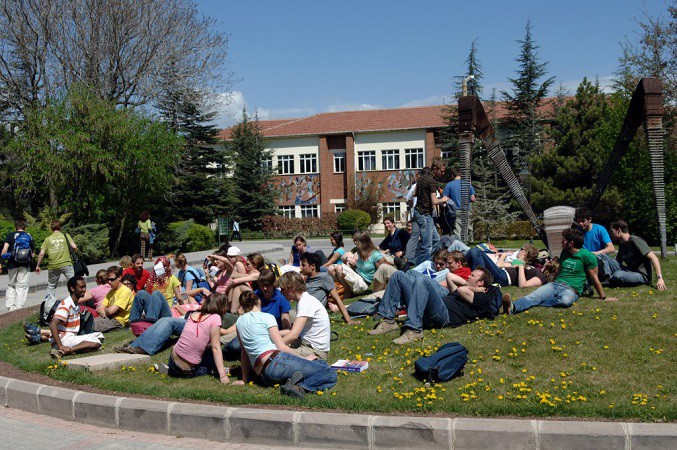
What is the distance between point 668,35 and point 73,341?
32855mm

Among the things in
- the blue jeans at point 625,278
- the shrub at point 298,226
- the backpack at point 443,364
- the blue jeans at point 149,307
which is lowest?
the shrub at point 298,226

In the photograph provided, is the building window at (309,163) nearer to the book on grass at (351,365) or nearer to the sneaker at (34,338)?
the sneaker at (34,338)

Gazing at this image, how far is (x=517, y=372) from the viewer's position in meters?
7.61

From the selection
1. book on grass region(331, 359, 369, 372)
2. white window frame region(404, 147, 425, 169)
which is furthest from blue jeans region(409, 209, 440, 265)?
white window frame region(404, 147, 425, 169)

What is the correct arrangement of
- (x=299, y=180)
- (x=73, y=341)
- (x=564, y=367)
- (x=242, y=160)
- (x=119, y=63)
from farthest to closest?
(x=299, y=180)
(x=242, y=160)
(x=119, y=63)
(x=73, y=341)
(x=564, y=367)

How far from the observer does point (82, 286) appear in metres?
10.2

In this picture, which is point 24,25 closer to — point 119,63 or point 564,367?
point 119,63

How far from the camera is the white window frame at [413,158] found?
56.8 meters

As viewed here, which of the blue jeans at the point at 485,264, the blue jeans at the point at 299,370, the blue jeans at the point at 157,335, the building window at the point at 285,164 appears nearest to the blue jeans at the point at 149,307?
the blue jeans at the point at 157,335

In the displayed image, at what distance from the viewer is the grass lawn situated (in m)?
6.63

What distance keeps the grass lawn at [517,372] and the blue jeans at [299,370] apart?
14 cm

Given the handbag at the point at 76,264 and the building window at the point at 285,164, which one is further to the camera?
the building window at the point at 285,164

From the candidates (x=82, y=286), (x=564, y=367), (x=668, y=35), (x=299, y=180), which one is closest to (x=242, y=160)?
(x=299, y=180)

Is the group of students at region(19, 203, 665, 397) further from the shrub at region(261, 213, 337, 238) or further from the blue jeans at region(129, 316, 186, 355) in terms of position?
the shrub at region(261, 213, 337, 238)
